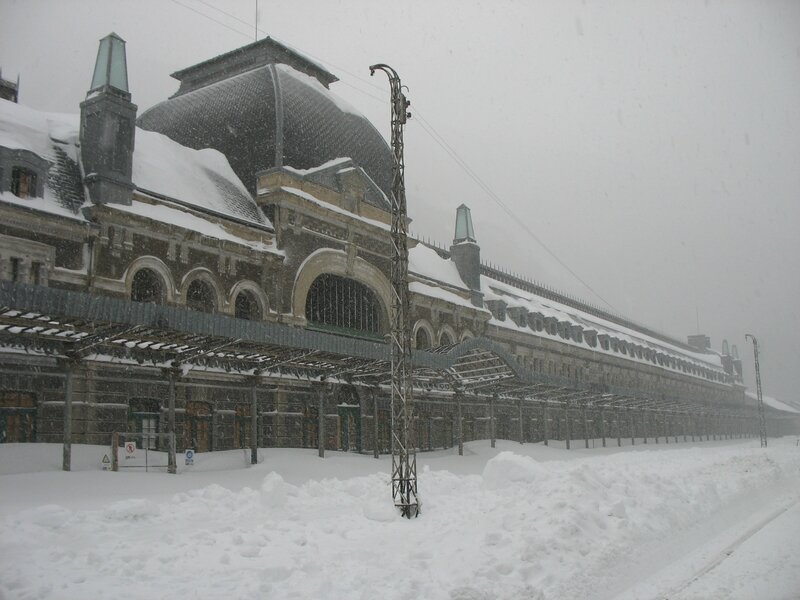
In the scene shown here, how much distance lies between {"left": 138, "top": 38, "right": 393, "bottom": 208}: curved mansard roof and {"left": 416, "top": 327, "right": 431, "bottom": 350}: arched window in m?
7.71

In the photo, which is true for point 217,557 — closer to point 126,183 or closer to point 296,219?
point 126,183

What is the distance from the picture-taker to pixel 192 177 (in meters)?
27.2

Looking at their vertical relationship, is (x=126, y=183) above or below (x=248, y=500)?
above

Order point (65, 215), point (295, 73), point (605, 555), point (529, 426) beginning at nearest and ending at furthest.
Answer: point (605, 555), point (65, 215), point (295, 73), point (529, 426)

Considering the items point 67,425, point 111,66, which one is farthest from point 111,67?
point 67,425

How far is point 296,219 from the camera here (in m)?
28.8

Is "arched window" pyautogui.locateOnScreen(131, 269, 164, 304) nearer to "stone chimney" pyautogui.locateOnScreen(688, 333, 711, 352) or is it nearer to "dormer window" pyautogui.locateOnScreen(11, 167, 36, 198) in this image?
"dormer window" pyautogui.locateOnScreen(11, 167, 36, 198)

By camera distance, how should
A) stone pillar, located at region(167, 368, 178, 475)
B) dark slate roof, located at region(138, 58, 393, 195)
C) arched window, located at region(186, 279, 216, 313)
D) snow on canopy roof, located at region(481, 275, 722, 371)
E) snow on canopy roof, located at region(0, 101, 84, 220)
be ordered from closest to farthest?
stone pillar, located at region(167, 368, 178, 475) → snow on canopy roof, located at region(0, 101, 84, 220) → arched window, located at region(186, 279, 216, 313) → dark slate roof, located at region(138, 58, 393, 195) → snow on canopy roof, located at region(481, 275, 722, 371)

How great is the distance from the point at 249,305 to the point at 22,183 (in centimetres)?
901

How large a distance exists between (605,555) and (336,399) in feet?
67.9

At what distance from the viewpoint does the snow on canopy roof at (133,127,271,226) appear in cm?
2525

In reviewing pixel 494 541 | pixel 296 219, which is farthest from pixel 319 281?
pixel 494 541

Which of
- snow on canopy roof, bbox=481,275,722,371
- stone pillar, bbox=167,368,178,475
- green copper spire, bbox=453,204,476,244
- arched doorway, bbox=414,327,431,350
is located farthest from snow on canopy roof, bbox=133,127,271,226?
snow on canopy roof, bbox=481,275,722,371

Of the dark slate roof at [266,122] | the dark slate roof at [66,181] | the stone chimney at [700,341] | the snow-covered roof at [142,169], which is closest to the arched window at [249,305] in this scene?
the snow-covered roof at [142,169]
